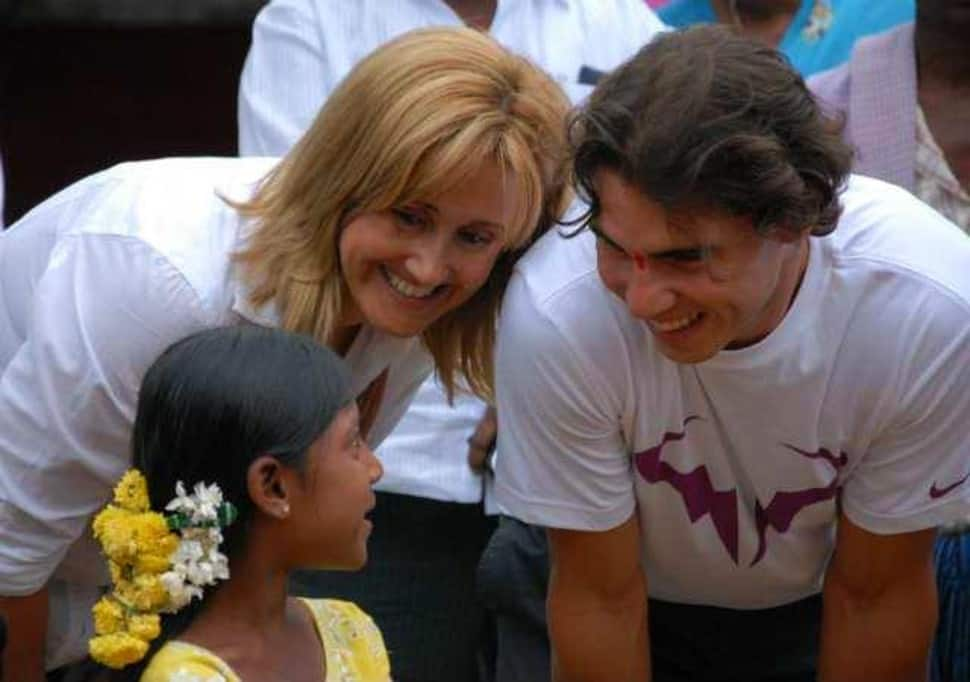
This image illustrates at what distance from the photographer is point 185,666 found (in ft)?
9.46

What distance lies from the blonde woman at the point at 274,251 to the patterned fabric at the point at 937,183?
2.65 feet

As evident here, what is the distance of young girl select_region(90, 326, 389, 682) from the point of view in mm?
2877

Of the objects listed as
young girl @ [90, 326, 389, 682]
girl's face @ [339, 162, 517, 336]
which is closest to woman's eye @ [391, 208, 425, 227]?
girl's face @ [339, 162, 517, 336]

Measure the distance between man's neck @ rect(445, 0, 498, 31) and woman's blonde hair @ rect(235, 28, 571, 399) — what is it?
87 cm

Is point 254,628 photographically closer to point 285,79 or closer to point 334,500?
point 334,500

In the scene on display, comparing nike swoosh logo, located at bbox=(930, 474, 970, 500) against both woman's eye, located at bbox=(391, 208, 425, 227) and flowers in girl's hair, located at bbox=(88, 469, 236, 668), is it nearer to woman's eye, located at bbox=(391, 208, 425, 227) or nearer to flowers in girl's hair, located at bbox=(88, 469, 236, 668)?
woman's eye, located at bbox=(391, 208, 425, 227)

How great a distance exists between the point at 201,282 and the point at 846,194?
0.84 metres

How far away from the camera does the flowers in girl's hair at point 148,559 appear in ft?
9.36

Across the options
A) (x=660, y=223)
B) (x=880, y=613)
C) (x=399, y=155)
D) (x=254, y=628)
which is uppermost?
(x=660, y=223)

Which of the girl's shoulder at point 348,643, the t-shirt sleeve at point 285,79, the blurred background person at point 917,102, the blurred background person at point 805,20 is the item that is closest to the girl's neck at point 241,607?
the girl's shoulder at point 348,643

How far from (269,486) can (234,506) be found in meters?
0.05

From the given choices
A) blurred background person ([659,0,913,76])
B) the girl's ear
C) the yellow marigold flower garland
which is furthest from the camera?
blurred background person ([659,0,913,76])

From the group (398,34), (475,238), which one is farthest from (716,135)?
(398,34)

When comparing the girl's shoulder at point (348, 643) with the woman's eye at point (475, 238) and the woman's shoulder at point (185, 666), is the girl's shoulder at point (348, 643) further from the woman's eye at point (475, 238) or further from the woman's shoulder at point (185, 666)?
the woman's eye at point (475, 238)
